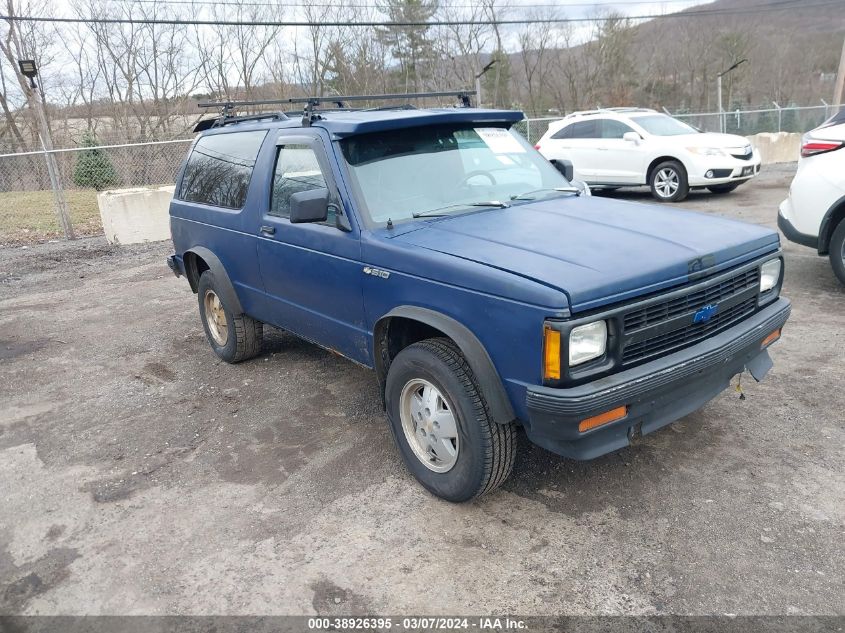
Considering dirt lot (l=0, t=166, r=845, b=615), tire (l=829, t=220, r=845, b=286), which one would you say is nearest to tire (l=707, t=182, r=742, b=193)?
tire (l=829, t=220, r=845, b=286)

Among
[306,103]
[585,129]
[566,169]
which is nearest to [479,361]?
[306,103]

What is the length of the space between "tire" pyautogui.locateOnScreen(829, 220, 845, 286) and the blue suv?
2969 millimetres

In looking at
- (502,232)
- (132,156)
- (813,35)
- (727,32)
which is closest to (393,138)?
(502,232)

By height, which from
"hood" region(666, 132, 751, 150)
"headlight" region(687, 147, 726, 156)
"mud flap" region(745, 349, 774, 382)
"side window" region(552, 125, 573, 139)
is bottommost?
"mud flap" region(745, 349, 774, 382)

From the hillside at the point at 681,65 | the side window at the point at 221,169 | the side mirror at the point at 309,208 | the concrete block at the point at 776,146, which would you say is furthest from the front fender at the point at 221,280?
the hillside at the point at 681,65

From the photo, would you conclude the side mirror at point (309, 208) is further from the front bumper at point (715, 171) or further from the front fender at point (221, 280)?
the front bumper at point (715, 171)

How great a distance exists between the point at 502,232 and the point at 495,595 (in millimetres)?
1738

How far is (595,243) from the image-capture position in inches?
126

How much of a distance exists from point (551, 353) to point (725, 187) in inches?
459

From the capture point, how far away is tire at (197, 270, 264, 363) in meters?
5.29

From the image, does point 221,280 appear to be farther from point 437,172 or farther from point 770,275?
point 770,275

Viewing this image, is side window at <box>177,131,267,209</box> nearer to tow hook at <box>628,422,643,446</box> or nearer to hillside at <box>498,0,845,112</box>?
tow hook at <box>628,422,643,446</box>

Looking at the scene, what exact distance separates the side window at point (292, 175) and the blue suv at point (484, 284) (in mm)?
15

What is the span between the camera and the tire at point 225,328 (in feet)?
17.4
